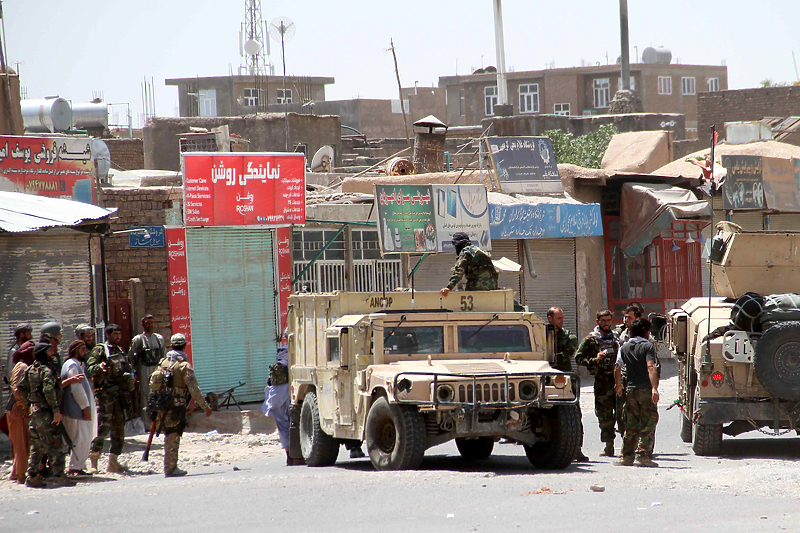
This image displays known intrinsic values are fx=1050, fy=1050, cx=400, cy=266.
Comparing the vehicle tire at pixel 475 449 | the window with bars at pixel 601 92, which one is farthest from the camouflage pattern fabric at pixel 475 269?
the window with bars at pixel 601 92

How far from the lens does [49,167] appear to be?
1545 centimetres

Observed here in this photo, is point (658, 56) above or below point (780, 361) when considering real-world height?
above

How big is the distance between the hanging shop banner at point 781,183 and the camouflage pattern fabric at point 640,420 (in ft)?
47.7

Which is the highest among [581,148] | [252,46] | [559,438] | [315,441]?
[252,46]

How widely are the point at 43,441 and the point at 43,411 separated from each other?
0.94ft

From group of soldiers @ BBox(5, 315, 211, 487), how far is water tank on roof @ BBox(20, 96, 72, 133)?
11674mm

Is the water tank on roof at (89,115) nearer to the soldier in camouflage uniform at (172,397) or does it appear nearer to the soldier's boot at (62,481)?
the soldier in camouflage uniform at (172,397)

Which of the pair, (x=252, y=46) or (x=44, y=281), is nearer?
(x=44, y=281)

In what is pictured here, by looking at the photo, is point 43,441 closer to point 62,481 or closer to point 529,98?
point 62,481

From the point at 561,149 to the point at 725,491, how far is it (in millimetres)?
27843

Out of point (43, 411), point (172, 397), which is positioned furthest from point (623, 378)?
point (43, 411)

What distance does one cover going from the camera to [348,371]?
1020cm

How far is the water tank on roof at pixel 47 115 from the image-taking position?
22.6 metres

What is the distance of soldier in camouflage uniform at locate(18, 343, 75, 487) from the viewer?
1001 centimetres
